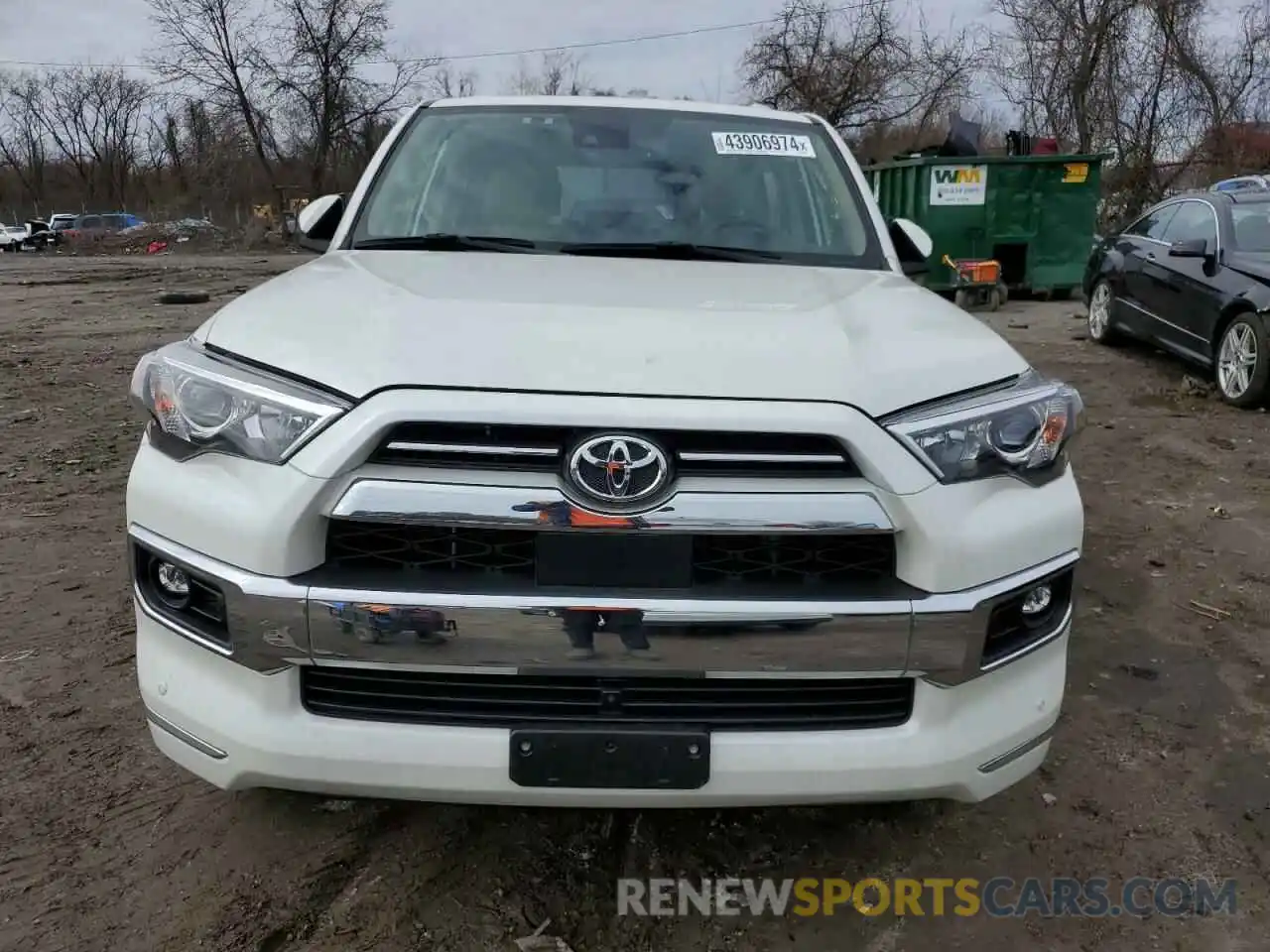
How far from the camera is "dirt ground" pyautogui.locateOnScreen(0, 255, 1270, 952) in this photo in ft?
7.11

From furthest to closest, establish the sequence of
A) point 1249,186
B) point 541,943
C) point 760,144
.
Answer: point 1249,186
point 760,144
point 541,943

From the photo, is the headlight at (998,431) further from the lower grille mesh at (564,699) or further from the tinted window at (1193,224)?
the tinted window at (1193,224)

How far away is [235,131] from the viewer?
41094 mm

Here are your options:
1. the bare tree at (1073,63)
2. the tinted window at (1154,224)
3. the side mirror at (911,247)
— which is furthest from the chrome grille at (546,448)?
the bare tree at (1073,63)

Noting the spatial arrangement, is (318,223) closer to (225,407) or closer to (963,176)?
(225,407)

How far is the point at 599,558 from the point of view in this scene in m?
1.77

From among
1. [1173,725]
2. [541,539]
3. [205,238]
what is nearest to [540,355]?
[541,539]

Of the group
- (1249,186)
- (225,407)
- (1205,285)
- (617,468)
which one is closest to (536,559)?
(617,468)

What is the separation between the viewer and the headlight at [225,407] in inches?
71.7

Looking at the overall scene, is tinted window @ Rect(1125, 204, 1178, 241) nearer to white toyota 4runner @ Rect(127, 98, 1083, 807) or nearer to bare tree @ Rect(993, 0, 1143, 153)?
white toyota 4runner @ Rect(127, 98, 1083, 807)

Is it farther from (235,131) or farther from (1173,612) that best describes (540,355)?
(235,131)

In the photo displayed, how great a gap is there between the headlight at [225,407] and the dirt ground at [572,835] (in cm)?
104

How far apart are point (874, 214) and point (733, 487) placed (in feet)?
5.92

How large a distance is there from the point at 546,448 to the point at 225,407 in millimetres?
636
